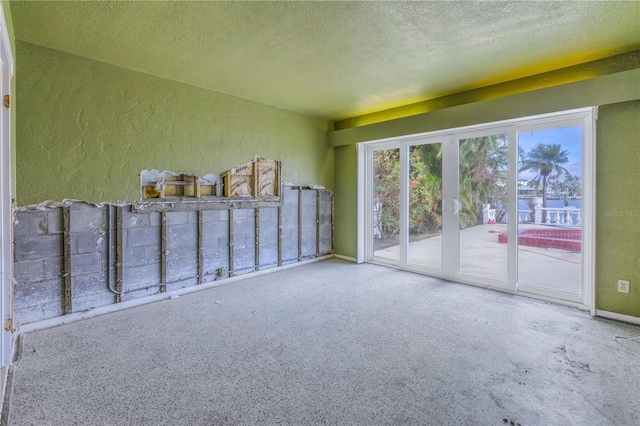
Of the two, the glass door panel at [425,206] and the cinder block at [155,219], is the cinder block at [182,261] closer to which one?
the cinder block at [155,219]

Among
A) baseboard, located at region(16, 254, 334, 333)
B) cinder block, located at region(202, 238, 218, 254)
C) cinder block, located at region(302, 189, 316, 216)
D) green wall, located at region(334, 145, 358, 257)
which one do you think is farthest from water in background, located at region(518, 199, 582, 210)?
cinder block, located at region(202, 238, 218, 254)

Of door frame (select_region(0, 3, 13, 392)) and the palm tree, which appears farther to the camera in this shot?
the palm tree

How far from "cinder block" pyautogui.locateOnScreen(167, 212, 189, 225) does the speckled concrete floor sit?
931 millimetres

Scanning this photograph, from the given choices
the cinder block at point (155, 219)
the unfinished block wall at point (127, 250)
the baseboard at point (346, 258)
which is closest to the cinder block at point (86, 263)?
the unfinished block wall at point (127, 250)

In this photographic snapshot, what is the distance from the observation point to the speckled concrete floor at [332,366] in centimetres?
162

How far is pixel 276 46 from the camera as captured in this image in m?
2.65

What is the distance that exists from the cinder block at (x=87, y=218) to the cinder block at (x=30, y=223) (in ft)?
0.64

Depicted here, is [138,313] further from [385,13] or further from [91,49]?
[385,13]

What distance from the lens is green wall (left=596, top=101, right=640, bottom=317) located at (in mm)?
2754

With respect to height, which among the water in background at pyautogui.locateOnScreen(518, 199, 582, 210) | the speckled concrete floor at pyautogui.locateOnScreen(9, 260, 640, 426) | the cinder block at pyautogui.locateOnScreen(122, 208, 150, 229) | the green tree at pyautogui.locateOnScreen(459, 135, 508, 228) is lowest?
the speckled concrete floor at pyautogui.locateOnScreen(9, 260, 640, 426)

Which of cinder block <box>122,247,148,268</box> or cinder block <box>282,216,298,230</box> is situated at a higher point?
cinder block <box>282,216,298,230</box>

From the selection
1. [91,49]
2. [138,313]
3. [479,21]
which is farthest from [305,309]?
[91,49]

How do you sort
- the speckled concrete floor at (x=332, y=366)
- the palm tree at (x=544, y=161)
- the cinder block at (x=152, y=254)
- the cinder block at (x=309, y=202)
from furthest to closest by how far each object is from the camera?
the cinder block at (x=309, y=202)
the cinder block at (x=152, y=254)
the palm tree at (x=544, y=161)
the speckled concrete floor at (x=332, y=366)

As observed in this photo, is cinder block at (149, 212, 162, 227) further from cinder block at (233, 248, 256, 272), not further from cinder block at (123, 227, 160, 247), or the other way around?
cinder block at (233, 248, 256, 272)
